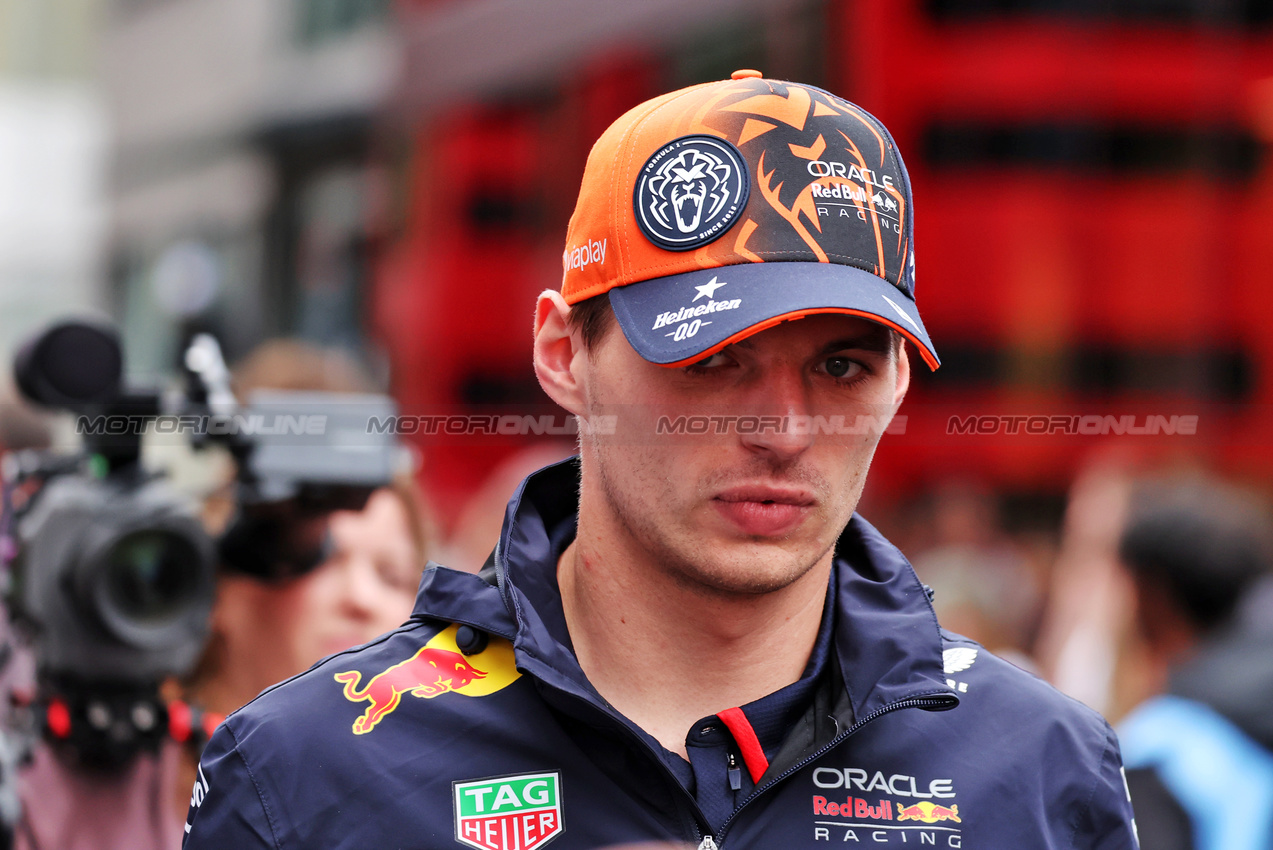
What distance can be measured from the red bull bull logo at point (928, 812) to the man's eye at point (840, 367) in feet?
1.91

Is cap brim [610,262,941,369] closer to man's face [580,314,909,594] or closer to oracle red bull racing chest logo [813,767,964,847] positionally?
man's face [580,314,909,594]

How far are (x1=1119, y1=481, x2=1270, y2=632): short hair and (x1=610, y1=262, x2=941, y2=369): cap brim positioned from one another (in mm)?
2138

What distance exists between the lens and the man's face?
1822 millimetres

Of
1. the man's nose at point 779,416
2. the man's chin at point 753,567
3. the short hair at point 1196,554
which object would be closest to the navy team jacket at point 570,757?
the man's chin at point 753,567

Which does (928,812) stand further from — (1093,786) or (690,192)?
(690,192)

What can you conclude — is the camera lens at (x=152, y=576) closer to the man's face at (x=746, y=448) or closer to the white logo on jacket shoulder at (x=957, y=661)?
the man's face at (x=746, y=448)

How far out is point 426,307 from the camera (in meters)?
23.6

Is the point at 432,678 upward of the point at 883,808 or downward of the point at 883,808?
upward

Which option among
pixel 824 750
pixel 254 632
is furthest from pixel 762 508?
pixel 254 632

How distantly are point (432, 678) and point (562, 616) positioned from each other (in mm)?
210

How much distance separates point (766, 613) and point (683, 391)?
13.1 inches

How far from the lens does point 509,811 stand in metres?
1.77

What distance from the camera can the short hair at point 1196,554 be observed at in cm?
369

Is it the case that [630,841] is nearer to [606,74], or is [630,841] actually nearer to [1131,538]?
[1131,538]
